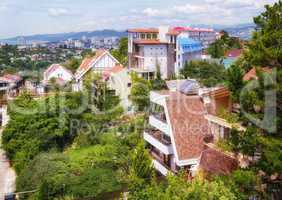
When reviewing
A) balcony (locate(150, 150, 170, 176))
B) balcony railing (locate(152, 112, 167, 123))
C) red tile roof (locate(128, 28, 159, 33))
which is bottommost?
balcony (locate(150, 150, 170, 176))

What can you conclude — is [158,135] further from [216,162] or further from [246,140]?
[246,140]

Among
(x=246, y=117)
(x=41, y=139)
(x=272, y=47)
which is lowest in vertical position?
(x=41, y=139)

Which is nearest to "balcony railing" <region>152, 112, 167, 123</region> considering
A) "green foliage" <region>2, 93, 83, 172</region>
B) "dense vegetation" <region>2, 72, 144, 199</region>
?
"dense vegetation" <region>2, 72, 144, 199</region>

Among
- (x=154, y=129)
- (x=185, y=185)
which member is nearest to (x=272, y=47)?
(x=185, y=185)

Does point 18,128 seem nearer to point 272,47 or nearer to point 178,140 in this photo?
point 178,140

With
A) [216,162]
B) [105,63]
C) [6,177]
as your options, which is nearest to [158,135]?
[216,162]

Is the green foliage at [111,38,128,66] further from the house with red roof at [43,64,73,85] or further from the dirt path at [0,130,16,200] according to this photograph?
the dirt path at [0,130,16,200]
